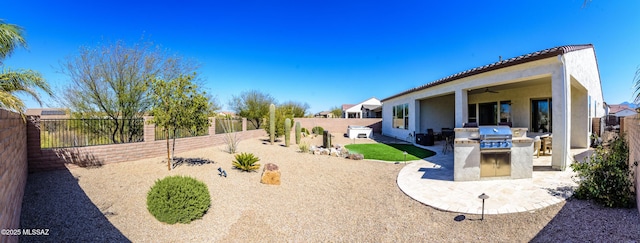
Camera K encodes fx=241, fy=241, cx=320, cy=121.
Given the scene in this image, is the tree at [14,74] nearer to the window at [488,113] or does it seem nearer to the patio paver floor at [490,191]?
the patio paver floor at [490,191]

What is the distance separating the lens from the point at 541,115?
459 inches

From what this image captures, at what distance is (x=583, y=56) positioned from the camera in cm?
873

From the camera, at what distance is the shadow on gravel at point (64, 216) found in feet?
12.2

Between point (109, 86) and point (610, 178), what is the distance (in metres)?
16.0

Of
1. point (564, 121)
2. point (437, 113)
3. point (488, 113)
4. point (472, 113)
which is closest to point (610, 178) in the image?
point (564, 121)

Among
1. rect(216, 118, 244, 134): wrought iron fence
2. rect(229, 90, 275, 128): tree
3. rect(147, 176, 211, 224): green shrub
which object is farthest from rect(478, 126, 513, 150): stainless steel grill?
rect(229, 90, 275, 128): tree

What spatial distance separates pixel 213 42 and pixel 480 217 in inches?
650

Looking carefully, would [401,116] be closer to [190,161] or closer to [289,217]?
[190,161]

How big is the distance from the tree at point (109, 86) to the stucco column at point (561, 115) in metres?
14.6

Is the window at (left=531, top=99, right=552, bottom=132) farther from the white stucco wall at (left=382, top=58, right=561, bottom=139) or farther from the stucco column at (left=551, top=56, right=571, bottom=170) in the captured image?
the stucco column at (left=551, top=56, right=571, bottom=170)

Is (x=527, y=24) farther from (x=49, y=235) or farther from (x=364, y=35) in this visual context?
(x=49, y=235)

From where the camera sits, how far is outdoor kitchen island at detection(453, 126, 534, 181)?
6.19 m

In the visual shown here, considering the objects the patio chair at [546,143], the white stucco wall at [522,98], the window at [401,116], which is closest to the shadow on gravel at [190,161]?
the patio chair at [546,143]

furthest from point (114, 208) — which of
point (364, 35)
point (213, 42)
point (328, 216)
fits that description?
point (364, 35)
